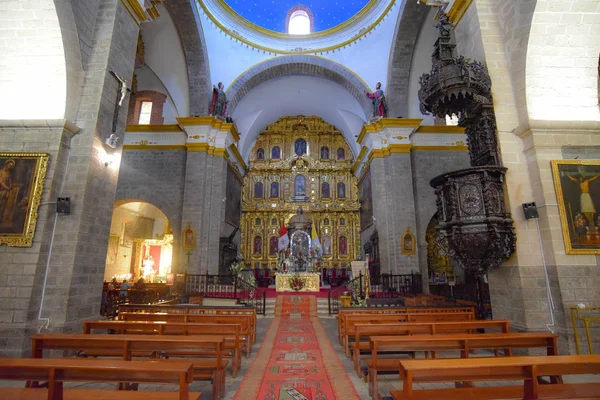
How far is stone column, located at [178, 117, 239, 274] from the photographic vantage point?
1380 centimetres

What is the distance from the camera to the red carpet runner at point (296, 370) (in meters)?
3.73

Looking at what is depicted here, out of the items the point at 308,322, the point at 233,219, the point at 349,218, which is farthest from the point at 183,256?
the point at 349,218

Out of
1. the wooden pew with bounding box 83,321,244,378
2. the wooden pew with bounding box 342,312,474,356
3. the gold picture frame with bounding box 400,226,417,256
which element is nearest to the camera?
the wooden pew with bounding box 83,321,244,378

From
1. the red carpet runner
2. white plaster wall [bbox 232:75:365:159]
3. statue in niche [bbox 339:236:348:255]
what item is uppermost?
white plaster wall [bbox 232:75:365:159]

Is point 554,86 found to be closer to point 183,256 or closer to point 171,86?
point 183,256

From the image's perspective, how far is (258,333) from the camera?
7555 mm

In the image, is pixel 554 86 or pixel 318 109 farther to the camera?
pixel 318 109

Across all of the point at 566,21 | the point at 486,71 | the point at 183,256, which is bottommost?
the point at 183,256

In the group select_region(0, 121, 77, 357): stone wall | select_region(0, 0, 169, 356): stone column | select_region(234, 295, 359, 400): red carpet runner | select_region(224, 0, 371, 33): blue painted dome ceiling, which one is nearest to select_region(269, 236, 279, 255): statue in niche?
select_region(224, 0, 371, 33): blue painted dome ceiling

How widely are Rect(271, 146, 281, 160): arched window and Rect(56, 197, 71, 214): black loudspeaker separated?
59.3ft

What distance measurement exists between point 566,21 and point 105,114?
28.0 feet

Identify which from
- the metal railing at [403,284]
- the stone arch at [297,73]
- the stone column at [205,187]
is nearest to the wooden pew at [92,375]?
the stone column at [205,187]

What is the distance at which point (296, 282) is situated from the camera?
1315 centimetres

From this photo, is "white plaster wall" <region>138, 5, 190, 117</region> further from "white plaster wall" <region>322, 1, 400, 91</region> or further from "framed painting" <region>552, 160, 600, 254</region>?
"framed painting" <region>552, 160, 600, 254</region>
